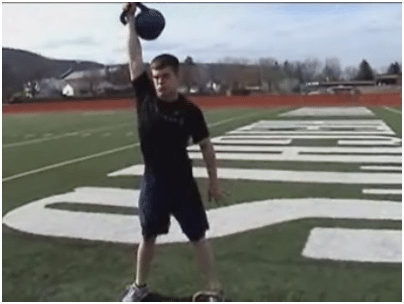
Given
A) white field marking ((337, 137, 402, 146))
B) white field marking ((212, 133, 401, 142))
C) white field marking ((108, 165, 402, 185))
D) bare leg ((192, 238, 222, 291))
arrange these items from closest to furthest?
bare leg ((192, 238, 222, 291)) < white field marking ((108, 165, 402, 185)) < white field marking ((337, 137, 402, 146)) < white field marking ((212, 133, 401, 142))

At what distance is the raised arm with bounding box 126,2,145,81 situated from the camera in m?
2.96

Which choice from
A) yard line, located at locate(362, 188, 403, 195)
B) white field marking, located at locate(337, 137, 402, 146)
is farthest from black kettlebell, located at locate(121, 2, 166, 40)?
white field marking, located at locate(337, 137, 402, 146)

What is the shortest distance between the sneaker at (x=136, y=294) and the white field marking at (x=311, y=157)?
6201 mm

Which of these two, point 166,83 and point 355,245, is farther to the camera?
point 355,245

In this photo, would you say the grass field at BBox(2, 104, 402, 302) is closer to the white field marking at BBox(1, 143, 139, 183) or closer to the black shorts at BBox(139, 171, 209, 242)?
the black shorts at BBox(139, 171, 209, 242)

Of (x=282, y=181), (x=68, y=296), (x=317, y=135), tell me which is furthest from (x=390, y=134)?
(x=68, y=296)

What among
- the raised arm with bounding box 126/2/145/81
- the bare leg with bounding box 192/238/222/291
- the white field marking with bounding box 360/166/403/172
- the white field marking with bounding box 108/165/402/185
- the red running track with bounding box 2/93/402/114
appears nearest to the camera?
the raised arm with bounding box 126/2/145/81

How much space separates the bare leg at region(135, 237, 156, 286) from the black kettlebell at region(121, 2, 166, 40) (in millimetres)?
1139

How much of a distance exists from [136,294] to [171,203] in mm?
645

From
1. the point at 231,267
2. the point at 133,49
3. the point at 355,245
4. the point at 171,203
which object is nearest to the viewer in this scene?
the point at 133,49

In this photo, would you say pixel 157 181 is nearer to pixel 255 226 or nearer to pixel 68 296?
pixel 68 296

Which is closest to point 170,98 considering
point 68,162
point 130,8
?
point 130,8

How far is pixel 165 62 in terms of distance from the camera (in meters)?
2.83

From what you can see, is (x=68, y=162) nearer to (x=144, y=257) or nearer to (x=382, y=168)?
(x=382, y=168)
